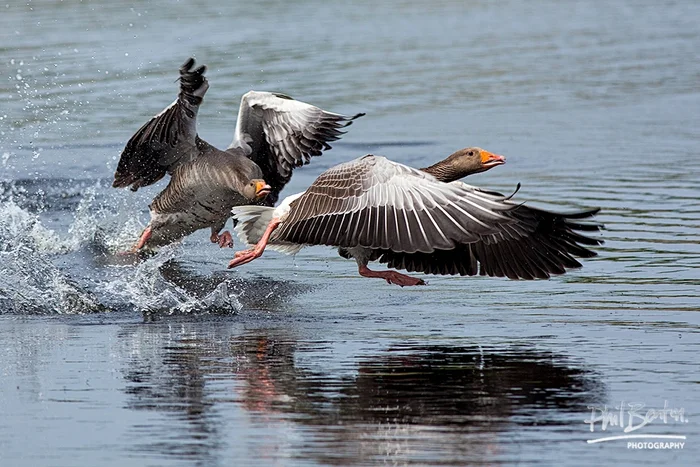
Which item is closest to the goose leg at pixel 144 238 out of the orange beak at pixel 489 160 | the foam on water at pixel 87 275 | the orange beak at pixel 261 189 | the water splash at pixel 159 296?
the foam on water at pixel 87 275

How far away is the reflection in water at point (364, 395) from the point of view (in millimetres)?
5938

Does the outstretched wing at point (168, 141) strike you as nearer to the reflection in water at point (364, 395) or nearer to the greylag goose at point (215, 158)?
the greylag goose at point (215, 158)

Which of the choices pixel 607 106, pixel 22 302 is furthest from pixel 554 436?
pixel 607 106

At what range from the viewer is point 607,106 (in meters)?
19.8

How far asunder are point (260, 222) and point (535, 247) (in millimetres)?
2200

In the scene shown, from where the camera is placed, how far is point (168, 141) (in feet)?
36.0

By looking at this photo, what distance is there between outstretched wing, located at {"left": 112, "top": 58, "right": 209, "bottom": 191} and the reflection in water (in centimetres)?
256

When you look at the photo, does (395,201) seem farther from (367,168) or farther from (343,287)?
(343,287)

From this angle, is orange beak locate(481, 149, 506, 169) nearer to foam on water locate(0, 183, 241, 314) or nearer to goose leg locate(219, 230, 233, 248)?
foam on water locate(0, 183, 241, 314)

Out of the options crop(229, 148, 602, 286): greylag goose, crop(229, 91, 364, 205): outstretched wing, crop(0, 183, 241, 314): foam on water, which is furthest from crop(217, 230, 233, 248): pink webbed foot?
crop(229, 148, 602, 286): greylag goose

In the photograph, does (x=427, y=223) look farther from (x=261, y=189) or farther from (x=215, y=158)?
(x=215, y=158)

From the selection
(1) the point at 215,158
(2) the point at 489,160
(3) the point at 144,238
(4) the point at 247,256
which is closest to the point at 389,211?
(4) the point at 247,256

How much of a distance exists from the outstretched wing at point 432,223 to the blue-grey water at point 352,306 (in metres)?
0.45

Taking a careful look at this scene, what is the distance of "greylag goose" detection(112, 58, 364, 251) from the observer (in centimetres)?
1063
